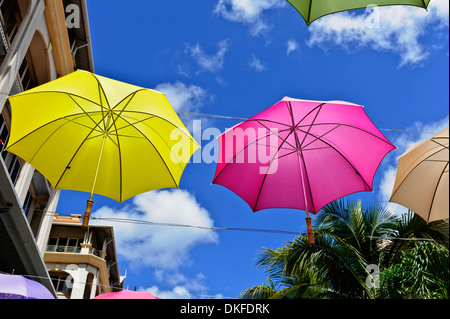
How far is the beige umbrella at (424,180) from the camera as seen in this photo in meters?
6.11

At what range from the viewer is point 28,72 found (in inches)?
688

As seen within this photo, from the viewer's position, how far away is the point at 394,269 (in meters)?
10.1

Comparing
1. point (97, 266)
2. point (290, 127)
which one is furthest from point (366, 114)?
point (97, 266)

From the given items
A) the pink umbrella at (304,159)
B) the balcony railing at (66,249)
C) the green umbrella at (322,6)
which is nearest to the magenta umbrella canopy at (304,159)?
the pink umbrella at (304,159)

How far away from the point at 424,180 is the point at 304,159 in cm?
226

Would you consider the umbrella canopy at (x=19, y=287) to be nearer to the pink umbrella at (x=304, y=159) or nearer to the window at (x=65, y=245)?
the pink umbrella at (x=304, y=159)

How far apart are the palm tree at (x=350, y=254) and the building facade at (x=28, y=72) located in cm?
799

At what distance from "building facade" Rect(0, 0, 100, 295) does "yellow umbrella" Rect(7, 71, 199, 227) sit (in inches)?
200

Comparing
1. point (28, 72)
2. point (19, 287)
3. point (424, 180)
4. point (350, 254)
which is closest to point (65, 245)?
point (28, 72)

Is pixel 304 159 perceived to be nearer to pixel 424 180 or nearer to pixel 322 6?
pixel 424 180

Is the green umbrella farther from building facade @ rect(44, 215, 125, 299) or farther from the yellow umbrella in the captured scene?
building facade @ rect(44, 215, 125, 299)

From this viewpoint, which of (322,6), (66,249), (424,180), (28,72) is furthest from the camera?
(66,249)

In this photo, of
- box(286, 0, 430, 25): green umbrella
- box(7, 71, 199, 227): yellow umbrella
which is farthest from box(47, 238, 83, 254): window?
box(286, 0, 430, 25): green umbrella
